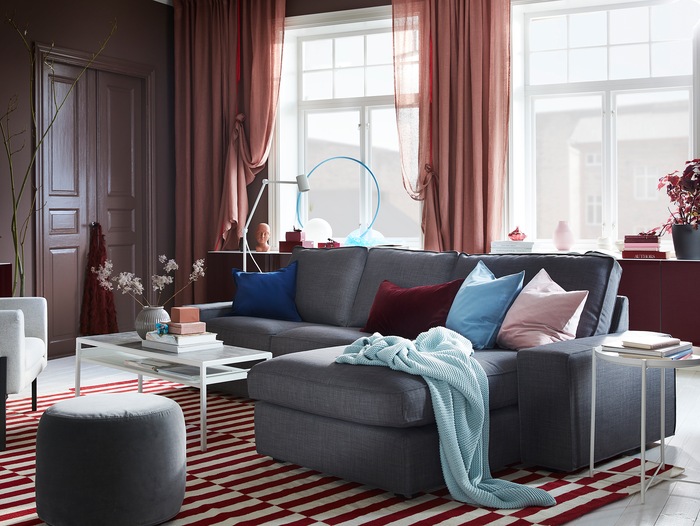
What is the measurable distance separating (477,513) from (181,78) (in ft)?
17.4

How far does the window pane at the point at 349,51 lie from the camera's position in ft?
22.8

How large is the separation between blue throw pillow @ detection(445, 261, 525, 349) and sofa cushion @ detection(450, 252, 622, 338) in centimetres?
15

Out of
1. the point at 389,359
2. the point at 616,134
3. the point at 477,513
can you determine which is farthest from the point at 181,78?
the point at 477,513

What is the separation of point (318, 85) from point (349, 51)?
0.40 m

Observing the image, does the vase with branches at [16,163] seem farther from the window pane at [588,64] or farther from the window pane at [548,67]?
the window pane at [588,64]

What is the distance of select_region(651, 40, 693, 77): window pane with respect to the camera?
584 cm

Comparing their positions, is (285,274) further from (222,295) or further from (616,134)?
(616,134)

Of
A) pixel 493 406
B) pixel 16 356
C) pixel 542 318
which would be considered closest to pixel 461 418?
pixel 493 406

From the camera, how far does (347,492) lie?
3064 millimetres

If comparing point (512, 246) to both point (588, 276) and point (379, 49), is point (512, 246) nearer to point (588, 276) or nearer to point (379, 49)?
point (588, 276)

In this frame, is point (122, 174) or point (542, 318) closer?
point (542, 318)

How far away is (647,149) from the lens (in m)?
→ 6.02

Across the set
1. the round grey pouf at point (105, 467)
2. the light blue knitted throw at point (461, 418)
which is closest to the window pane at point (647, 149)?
the light blue knitted throw at point (461, 418)

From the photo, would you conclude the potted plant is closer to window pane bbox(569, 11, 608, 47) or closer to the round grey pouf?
window pane bbox(569, 11, 608, 47)
